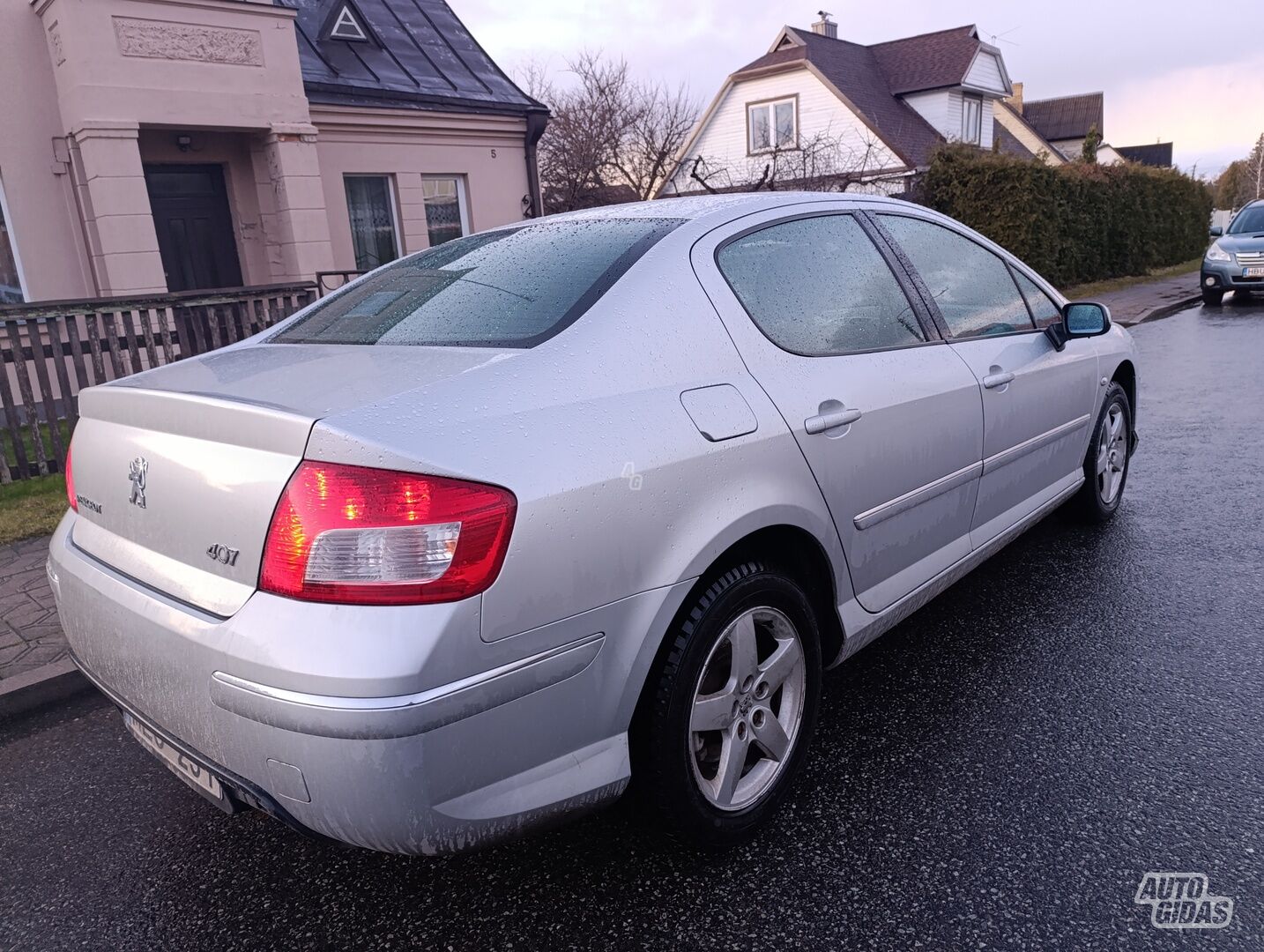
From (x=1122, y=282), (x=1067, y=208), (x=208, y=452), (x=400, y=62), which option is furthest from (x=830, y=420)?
(x=1122, y=282)

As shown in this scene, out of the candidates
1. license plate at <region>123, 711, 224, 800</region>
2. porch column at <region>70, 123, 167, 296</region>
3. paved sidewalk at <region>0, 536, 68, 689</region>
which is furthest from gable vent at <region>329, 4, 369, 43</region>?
license plate at <region>123, 711, 224, 800</region>

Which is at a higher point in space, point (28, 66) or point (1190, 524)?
point (28, 66)

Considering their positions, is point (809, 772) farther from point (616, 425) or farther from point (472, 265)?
point (472, 265)

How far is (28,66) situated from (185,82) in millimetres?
1619

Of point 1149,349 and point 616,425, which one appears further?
point 1149,349

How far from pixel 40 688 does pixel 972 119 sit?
3440 centimetres

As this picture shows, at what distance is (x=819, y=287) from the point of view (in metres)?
2.84

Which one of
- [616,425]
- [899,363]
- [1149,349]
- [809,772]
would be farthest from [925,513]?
[1149,349]

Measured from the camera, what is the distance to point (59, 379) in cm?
662

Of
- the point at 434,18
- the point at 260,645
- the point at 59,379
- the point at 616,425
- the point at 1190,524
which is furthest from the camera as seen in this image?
the point at 434,18

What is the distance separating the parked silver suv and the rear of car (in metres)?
17.4

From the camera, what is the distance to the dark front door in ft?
37.3

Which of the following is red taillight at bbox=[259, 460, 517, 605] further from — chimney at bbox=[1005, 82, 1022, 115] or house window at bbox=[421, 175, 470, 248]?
chimney at bbox=[1005, 82, 1022, 115]

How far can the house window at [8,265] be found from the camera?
10211 mm
